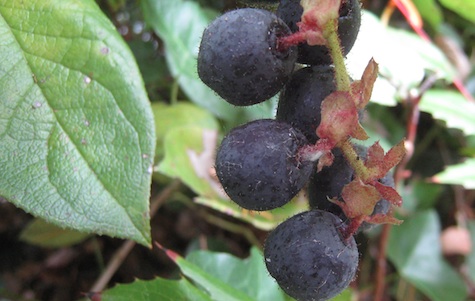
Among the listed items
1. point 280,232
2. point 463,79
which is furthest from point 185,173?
point 463,79

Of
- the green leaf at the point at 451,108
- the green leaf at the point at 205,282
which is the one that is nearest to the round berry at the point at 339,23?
the green leaf at the point at 205,282

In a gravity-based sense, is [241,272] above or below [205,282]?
below

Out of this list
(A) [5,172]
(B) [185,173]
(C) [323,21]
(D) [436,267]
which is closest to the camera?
(C) [323,21]

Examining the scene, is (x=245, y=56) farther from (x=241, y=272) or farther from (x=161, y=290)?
(x=241, y=272)

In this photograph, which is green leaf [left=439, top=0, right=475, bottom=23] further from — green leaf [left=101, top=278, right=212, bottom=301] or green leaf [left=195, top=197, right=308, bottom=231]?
green leaf [left=101, top=278, right=212, bottom=301]

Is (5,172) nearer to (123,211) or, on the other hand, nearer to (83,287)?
(123,211)

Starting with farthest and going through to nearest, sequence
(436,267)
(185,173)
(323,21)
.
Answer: (436,267)
(185,173)
(323,21)

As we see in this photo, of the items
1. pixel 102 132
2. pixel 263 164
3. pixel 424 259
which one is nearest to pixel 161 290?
pixel 102 132
